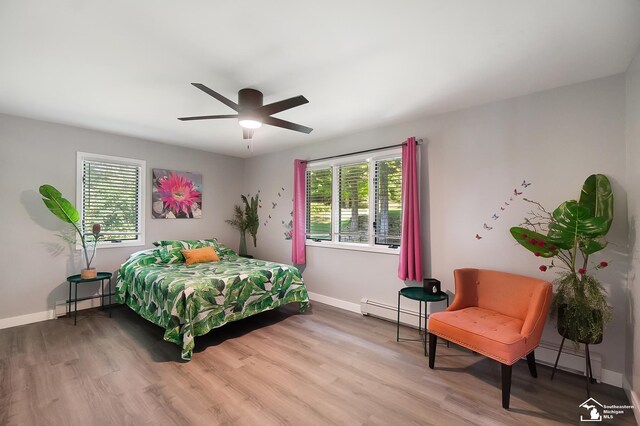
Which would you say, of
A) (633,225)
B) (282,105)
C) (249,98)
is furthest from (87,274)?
(633,225)

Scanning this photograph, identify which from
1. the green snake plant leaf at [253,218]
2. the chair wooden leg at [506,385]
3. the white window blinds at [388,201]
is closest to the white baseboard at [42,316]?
the green snake plant leaf at [253,218]

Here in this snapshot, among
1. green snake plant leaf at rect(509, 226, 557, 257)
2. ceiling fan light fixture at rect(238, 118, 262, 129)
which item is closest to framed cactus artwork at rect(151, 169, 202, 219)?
ceiling fan light fixture at rect(238, 118, 262, 129)

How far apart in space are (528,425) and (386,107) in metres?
2.92

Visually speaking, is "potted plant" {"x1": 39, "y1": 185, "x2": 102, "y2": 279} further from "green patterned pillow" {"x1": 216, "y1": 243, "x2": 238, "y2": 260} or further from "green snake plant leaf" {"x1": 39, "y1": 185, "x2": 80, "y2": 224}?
"green patterned pillow" {"x1": 216, "y1": 243, "x2": 238, "y2": 260}

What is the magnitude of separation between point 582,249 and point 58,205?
5.41 m

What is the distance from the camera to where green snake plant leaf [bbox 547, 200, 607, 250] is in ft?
6.89

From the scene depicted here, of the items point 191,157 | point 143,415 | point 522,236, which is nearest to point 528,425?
point 522,236

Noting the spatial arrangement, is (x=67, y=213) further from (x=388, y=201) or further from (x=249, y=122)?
(x=388, y=201)

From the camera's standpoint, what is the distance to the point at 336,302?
429cm

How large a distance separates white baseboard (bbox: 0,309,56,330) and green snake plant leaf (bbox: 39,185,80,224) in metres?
1.21

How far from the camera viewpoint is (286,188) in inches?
196

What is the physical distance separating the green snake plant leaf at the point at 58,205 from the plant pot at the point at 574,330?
522cm

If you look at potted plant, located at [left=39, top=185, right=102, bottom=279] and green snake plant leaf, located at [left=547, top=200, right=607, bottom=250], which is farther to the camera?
potted plant, located at [left=39, top=185, right=102, bottom=279]

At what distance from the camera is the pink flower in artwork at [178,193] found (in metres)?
4.68
